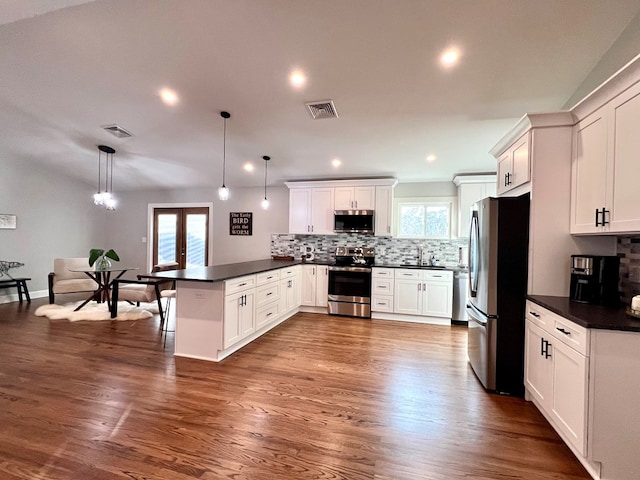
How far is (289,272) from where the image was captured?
4.71 m

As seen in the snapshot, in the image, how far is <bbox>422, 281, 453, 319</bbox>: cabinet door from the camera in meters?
4.57

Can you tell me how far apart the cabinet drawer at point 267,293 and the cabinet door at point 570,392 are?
295 centimetres

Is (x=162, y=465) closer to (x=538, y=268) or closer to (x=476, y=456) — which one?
(x=476, y=456)

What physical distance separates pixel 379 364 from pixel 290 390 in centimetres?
104

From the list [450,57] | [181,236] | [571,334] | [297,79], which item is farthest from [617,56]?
[181,236]

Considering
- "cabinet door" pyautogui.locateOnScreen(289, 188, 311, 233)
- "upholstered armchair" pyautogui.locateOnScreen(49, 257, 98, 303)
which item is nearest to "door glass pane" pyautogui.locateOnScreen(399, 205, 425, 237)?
"cabinet door" pyautogui.locateOnScreen(289, 188, 311, 233)

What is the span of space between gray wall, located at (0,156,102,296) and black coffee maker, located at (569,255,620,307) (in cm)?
853

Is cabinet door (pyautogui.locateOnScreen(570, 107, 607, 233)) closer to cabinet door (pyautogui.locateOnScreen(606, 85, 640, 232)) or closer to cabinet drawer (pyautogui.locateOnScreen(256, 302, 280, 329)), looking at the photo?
cabinet door (pyautogui.locateOnScreen(606, 85, 640, 232))

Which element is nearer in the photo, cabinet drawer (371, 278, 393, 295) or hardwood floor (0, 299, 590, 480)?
hardwood floor (0, 299, 590, 480)

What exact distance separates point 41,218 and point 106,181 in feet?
4.63

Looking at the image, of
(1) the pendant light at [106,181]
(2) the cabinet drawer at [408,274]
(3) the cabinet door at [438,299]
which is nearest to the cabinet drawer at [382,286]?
(2) the cabinet drawer at [408,274]

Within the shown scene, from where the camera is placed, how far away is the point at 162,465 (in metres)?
1.61

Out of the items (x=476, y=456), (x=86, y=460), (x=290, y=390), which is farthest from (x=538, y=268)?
(x=86, y=460)

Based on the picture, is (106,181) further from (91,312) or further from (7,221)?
(91,312)
